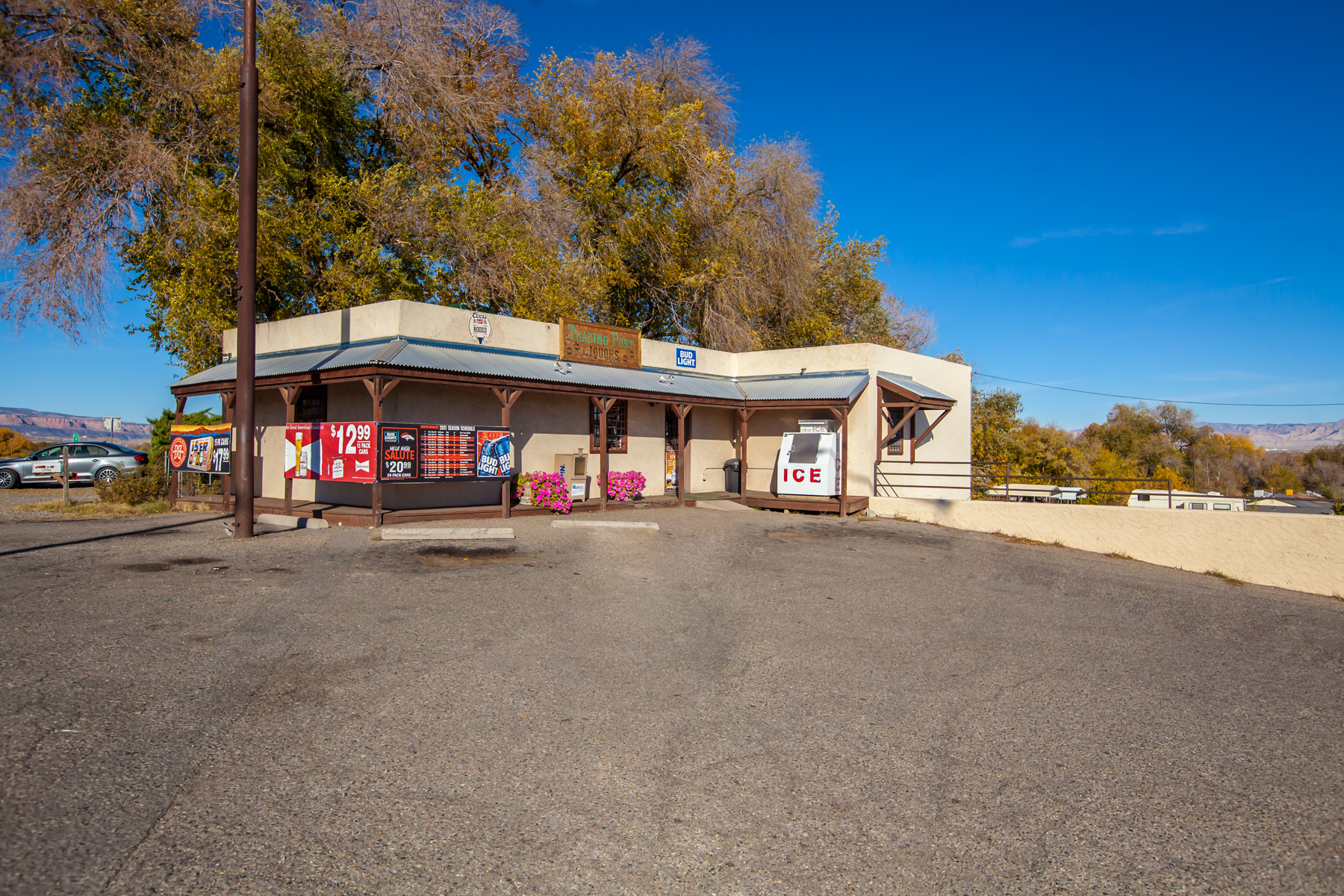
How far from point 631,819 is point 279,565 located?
24.2ft

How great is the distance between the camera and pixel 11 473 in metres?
21.9

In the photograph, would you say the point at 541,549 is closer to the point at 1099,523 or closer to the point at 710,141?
the point at 1099,523

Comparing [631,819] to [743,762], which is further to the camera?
[743,762]

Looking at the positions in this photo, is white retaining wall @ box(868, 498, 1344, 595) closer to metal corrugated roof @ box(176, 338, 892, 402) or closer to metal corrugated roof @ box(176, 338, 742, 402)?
metal corrugated roof @ box(176, 338, 892, 402)

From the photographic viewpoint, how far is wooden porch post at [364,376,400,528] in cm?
1272

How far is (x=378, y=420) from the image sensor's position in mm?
12875

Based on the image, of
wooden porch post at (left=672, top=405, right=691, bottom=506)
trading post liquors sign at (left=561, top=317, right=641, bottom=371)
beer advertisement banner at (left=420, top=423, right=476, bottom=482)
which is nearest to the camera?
beer advertisement banner at (left=420, top=423, right=476, bottom=482)

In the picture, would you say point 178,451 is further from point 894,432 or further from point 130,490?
point 894,432

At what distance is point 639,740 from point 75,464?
25.3 m

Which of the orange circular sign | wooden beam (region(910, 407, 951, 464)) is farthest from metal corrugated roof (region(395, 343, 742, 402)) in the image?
the orange circular sign

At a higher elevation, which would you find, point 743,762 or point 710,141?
A: point 710,141

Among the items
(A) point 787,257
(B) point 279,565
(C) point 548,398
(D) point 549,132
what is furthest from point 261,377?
(A) point 787,257

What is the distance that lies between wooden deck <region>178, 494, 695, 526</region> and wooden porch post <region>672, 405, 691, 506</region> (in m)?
1.12

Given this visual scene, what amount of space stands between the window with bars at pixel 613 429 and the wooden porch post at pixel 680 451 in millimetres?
1315
